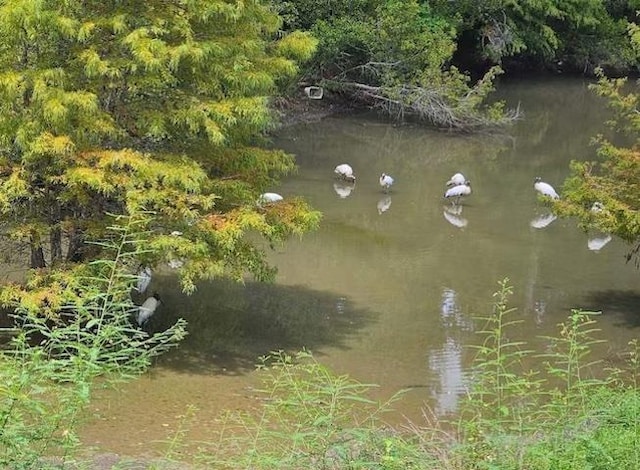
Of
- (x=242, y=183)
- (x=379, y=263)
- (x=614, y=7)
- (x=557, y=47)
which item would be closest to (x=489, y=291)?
(x=379, y=263)

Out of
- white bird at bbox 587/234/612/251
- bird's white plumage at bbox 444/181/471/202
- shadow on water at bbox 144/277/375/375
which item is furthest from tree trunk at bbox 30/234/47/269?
bird's white plumage at bbox 444/181/471/202

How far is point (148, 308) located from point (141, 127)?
2023mm

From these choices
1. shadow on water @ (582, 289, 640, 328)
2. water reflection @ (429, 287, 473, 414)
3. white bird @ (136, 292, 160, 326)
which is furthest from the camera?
shadow on water @ (582, 289, 640, 328)

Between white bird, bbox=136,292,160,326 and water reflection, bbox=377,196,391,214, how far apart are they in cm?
623

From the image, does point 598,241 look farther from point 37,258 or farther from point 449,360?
point 37,258

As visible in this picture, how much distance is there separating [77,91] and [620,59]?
2784cm

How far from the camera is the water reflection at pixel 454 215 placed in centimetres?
1484

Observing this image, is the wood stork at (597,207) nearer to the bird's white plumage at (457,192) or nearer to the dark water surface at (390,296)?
the dark water surface at (390,296)

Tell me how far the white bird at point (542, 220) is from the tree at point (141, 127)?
262 inches

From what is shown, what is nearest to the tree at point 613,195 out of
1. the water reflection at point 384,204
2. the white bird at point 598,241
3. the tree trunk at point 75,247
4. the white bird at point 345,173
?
the white bird at point 598,241

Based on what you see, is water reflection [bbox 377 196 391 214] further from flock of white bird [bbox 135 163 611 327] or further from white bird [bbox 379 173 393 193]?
white bird [bbox 379 173 393 193]

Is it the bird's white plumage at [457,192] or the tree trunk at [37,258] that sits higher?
the tree trunk at [37,258]

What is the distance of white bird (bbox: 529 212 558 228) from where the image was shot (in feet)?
48.6

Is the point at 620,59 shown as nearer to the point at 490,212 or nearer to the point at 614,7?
the point at 614,7
